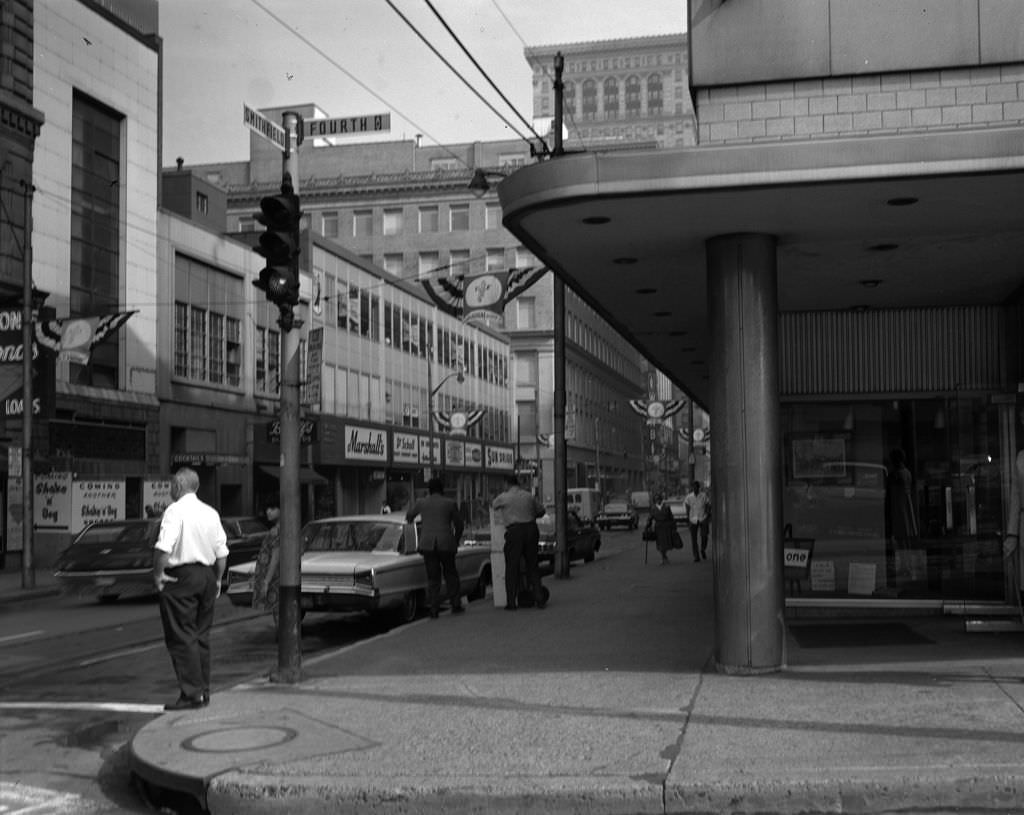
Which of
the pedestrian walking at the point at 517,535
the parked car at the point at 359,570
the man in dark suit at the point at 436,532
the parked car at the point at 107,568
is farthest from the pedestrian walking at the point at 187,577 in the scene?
the parked car at the point at 107,568

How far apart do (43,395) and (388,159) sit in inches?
2678

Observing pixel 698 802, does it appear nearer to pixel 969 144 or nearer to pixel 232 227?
pixel 969 144

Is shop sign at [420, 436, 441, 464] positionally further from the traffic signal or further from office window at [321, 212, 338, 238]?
the traffic signal

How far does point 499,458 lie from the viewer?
73000mm

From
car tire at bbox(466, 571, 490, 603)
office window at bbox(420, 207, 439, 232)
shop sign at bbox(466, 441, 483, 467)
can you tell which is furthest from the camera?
office window at bbox(420, 207, 439, 232)

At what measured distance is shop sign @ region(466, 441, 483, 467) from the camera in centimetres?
6606

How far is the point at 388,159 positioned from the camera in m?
93.8

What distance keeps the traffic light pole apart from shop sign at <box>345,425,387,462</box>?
1538 inches

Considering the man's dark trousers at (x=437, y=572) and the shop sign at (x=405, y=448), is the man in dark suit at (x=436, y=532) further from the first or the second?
the shop sign at (x=405, y=448)

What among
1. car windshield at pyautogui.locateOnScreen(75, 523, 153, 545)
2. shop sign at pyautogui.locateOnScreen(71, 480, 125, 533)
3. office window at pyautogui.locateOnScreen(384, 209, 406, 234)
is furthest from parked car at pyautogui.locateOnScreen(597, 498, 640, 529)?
car windshield at pyautogui.locateOnScreen(75, 523, 153, 545)

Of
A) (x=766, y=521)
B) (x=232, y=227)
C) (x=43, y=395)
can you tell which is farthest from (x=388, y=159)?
(x=766, y=521)

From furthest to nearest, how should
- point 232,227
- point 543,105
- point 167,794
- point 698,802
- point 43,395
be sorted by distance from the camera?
point 543,105 < point 232,227 < point 43,395 < point 167,794 < point 698,802

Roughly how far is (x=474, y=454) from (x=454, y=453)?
354cm

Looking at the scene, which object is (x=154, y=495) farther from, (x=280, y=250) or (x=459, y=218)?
(x=459, y=218)
